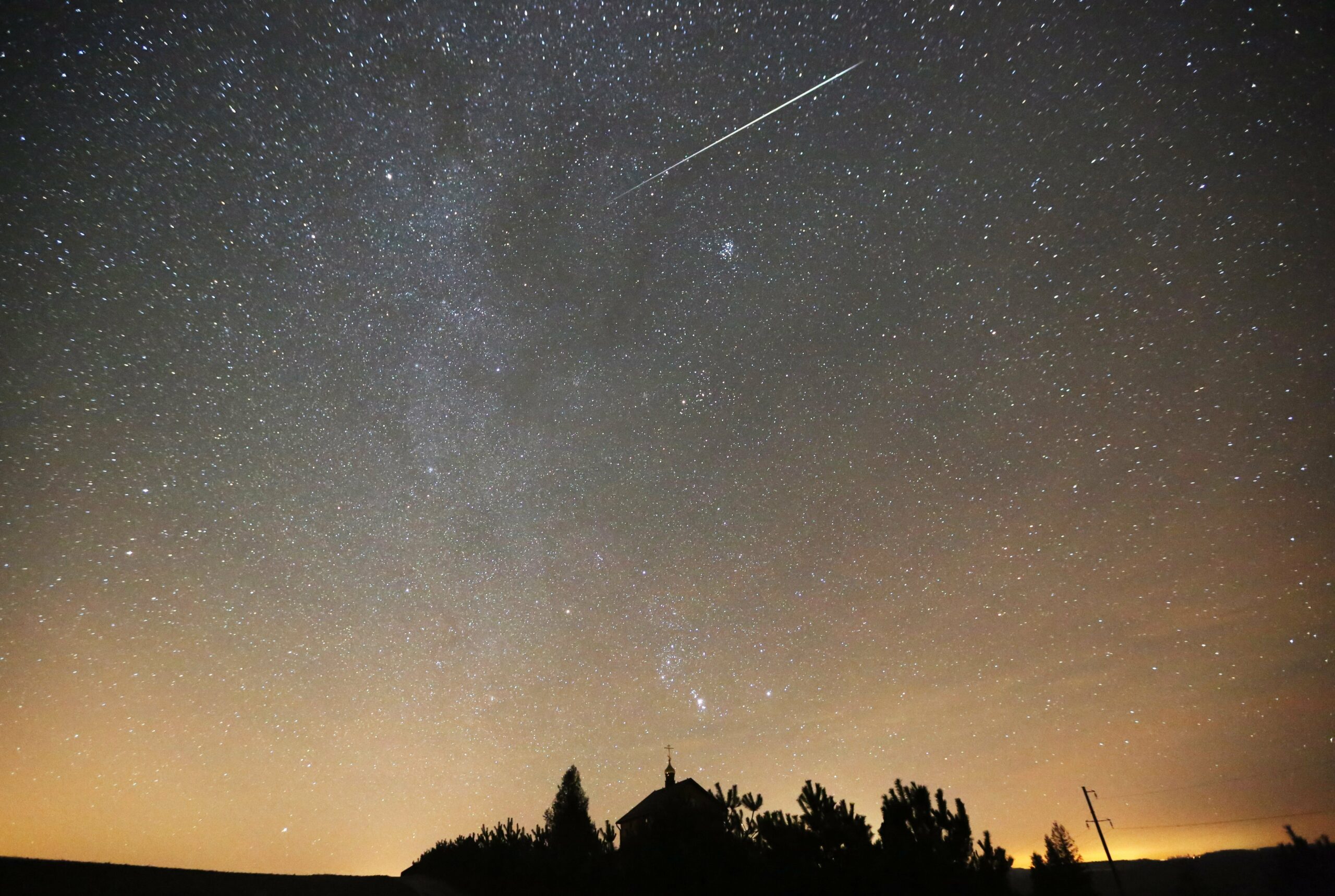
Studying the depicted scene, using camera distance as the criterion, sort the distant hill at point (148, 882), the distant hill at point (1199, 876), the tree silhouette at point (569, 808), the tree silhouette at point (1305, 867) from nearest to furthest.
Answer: the distant hill at point (148, 882), the tree silhouette at point (569, 808), the tree silhouette at point (1305, 867), the distant hill at point (1199, 876)

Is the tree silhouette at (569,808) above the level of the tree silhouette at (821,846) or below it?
above

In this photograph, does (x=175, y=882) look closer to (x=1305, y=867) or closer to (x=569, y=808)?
(x=569, y=808)

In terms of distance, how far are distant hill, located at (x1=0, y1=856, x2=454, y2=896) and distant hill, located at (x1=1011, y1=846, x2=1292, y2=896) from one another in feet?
207

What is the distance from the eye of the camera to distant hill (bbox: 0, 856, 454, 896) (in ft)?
34.4

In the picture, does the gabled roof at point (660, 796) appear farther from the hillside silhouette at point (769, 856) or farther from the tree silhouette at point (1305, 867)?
the tree silhouette at point (1305, 867)

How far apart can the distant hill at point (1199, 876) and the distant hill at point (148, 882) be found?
207 feet

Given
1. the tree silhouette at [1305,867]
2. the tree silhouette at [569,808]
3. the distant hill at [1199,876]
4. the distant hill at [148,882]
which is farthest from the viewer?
the distant hill at [1199,876]

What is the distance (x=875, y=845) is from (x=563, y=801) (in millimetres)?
26873

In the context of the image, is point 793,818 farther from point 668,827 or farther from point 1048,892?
point 1048,892

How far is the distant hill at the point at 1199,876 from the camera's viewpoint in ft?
220

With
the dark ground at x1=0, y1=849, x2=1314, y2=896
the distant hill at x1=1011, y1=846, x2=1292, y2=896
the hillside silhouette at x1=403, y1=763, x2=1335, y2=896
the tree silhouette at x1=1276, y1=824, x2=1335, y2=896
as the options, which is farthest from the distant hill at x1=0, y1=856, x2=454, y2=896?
the tree silhouette at x1=1276, y1=824, x2=1335, y2=896

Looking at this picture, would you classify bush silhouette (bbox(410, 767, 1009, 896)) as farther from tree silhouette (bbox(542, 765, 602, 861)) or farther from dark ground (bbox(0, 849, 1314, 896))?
tree silhouette (bbox(542, 765, 602, 861))

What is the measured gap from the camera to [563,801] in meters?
33.5

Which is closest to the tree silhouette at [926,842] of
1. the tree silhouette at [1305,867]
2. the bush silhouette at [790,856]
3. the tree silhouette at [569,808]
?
the bush silhouette at [790,856]
